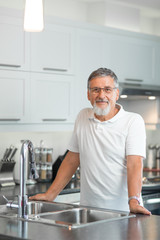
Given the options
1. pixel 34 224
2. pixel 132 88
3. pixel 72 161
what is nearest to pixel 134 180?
pixel 72 161

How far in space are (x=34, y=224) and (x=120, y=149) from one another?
898 mm

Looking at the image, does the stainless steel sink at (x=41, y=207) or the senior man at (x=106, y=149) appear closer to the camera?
the stainless steel sink at (x=41, y=207)

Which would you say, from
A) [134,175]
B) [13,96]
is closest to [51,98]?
[13,96]

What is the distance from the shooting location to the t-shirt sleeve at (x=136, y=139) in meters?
2.94

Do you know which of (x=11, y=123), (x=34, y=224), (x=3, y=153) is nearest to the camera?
(x=34, y=224)

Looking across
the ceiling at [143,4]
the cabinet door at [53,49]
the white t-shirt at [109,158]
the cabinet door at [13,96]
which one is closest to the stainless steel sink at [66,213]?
the white t-shirt at [109,158]

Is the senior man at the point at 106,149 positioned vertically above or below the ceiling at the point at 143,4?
below

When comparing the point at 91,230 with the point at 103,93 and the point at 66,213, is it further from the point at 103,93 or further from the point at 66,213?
the point at 103,93

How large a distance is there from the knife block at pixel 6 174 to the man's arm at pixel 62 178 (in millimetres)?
1255

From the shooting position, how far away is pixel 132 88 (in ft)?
16.5

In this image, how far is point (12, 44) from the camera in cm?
416

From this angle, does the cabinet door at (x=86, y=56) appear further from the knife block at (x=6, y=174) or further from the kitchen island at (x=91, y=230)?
the kitchen island at (x=91, y=230)

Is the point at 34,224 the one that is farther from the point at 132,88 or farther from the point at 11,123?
the point at 132,88

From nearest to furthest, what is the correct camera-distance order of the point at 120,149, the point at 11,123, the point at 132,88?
the point at 120,149
the point at 11,123
the point at 132,88
